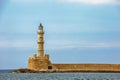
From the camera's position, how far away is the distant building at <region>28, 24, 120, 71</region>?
6425cm

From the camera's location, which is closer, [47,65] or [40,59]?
[40,59]

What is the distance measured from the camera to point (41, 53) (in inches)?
2527

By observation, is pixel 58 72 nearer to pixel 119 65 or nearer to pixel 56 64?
pixel 56 64

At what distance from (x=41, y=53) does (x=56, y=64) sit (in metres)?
3.76

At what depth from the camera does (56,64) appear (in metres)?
67.2

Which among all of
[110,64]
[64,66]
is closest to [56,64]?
[64,66]

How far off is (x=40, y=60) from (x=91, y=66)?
22.5ft

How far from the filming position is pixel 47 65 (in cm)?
6556

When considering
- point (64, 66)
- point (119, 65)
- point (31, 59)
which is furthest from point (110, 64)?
point (31, 59)

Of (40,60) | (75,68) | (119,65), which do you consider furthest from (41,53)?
(119,65)

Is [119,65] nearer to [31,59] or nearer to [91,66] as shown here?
[91,66]

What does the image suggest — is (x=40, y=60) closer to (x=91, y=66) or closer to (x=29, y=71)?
(x=29, y=71)

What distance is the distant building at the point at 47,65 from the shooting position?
64.2 metres

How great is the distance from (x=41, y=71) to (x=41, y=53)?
7.64ft
